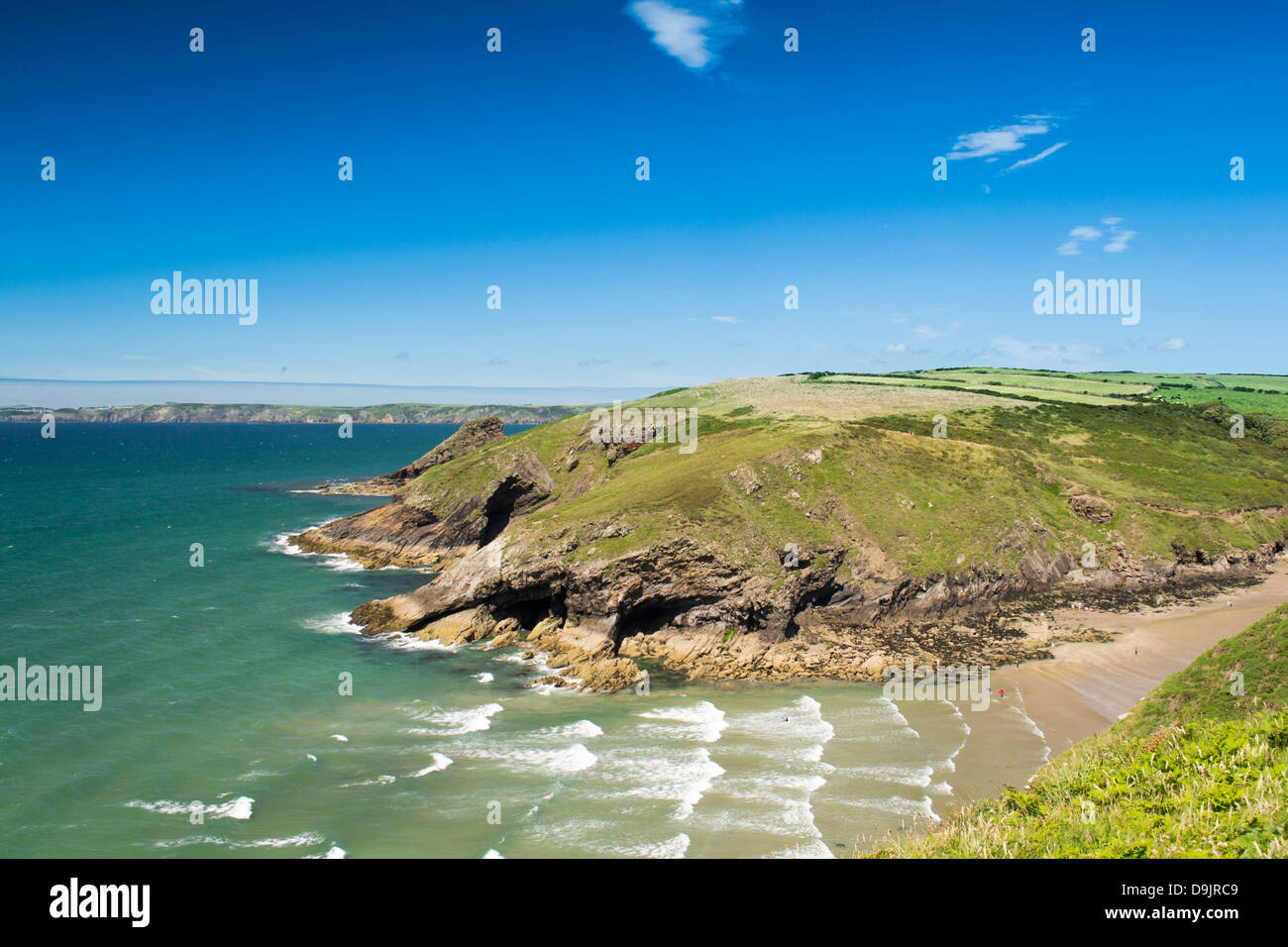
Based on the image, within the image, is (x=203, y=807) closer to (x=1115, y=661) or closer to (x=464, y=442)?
(x=1115, y=661)

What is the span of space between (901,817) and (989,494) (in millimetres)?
46298

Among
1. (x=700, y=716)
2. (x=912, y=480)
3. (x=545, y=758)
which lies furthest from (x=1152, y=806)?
(x=912, y=480)

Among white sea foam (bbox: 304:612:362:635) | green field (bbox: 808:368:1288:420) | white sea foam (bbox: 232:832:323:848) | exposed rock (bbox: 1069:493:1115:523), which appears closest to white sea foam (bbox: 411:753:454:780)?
white sea foam (bbox: 232:832:323:848)

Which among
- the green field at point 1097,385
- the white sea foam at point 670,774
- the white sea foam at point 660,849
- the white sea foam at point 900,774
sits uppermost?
the green field at point 1097,385

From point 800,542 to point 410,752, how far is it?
1306 inches

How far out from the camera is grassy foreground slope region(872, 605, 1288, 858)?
13250 millimetres

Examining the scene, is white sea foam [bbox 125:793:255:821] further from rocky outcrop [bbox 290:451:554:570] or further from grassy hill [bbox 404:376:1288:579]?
rocky outcrop [bbox 290:451:554:570]

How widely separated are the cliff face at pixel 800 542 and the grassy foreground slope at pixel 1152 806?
89.4 ft

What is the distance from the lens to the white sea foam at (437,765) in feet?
112

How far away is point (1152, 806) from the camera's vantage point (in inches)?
630

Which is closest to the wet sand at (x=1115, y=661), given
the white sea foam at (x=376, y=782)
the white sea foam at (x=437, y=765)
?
the white sea foam at (x=437, y=765)

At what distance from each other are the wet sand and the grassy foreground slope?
630 inches

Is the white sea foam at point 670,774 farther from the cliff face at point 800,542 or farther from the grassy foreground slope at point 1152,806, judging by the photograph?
the grassy foreground slope at point 1152,806

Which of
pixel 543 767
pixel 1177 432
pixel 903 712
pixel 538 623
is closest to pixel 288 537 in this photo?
pixel 538 623
